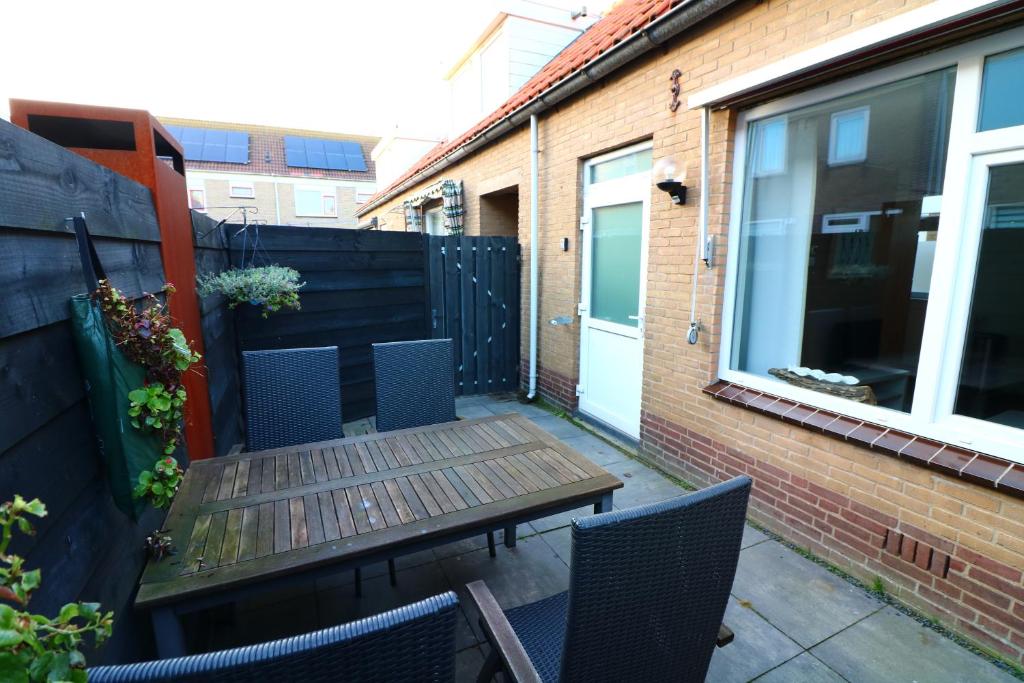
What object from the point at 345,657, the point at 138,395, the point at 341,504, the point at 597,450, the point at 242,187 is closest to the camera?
the point at 345,657

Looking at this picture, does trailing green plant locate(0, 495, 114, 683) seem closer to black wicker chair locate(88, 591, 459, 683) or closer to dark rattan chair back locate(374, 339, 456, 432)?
black wicker chair locate(88, 591, 459, 683)

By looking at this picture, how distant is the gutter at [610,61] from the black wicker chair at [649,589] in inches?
117

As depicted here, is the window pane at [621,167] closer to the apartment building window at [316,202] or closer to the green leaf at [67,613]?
the green leaf at [67,613]

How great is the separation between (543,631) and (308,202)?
2215cm

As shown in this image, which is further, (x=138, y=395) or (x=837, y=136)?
(x=837, y=136)

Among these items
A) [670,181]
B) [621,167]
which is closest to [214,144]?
[621,167]

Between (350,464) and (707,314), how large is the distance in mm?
2419

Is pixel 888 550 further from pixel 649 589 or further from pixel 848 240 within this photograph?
pixel 649 589

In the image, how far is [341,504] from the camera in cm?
176

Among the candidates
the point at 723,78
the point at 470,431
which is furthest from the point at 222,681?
the point at 723,78

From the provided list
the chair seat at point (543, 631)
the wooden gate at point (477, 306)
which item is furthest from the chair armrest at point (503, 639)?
the wooden gate at point (477, 306)

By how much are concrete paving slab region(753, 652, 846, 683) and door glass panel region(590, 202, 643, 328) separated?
8.51 ft

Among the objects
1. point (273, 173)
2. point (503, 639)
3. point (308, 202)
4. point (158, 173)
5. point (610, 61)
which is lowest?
point (503, 639)

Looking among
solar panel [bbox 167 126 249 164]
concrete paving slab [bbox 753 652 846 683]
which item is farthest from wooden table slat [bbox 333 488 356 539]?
solar panel [bbox 167 126 249 164]
